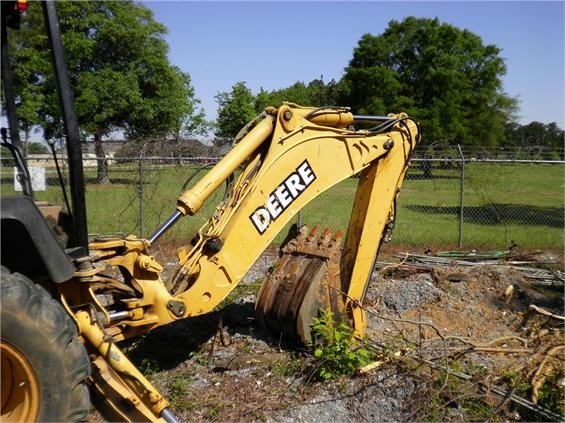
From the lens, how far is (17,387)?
10.5 ft

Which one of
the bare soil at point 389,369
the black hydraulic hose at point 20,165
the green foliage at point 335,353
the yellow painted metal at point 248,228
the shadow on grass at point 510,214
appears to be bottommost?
the shadow on grass at point 510,214

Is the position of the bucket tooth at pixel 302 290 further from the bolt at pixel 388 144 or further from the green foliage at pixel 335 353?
the bolt at pixel 388 144

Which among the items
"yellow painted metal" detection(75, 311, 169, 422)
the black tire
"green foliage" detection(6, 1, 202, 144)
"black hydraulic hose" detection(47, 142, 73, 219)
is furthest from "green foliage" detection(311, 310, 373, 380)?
"green foliage" detection(6, 1, 202, 144)

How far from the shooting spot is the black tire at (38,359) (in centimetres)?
303

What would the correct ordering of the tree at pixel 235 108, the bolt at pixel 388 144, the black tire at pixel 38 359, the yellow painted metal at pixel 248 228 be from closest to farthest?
the black tire at pixel 38 359, the yellow painted metal at pixel 248 228, the bolt at pixel 388 144, the tree at pixel 235 108

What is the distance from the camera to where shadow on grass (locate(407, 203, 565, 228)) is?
16.1 metres

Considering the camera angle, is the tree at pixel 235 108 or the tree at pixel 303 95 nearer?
the tree at pixel 303 95

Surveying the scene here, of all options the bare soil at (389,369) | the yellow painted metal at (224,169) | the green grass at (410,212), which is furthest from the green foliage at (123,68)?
the yellow painted metal at (224,169)

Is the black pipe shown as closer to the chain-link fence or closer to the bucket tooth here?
the bucket tooth

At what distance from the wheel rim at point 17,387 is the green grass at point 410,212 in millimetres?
5088

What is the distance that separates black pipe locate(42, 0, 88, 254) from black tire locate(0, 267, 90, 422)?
542 mm

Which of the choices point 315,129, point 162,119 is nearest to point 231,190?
point 315,129

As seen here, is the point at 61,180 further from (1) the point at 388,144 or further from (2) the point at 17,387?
(1) the point at 388,144

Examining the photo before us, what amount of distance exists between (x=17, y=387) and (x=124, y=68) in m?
28.7
